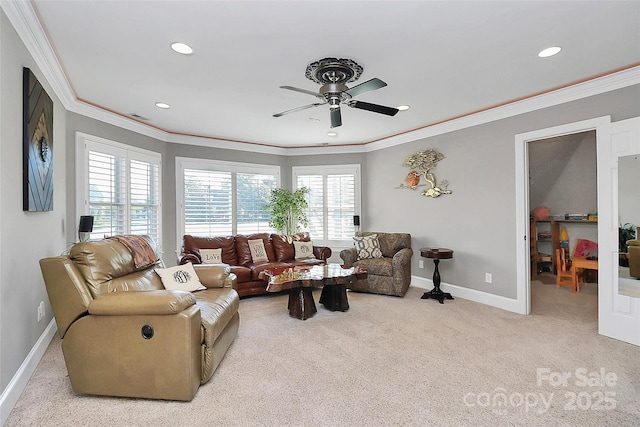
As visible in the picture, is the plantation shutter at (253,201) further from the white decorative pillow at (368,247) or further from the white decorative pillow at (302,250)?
the white decorative pillow at (368,247)

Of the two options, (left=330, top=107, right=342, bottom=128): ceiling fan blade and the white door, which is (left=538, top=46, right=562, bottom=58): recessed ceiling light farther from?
(left=330, top=107, right=342, bottom=128): ceiling fan blade

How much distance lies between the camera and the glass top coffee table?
3742mm

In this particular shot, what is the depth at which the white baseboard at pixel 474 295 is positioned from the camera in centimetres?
421

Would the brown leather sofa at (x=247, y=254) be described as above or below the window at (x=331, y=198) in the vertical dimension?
below

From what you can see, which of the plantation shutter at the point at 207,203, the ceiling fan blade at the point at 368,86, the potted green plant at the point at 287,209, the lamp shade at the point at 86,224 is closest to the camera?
the ceiling fan blade at the point at 368,86

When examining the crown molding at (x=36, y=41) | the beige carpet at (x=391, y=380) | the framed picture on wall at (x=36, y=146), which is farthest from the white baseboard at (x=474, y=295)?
the crown molding at (x=36, y=41)

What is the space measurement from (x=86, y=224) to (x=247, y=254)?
223 cm

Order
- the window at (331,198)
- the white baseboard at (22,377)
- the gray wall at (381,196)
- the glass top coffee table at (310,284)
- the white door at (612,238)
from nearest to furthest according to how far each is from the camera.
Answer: the white baseboard at (22,377) → the gray wall at (381,196) → the white door at (612,238) → the glass top coffee table at (310,284) → the window at (331,198)

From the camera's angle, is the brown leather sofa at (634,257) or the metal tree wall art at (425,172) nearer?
the brown leather sofa at (634,257)

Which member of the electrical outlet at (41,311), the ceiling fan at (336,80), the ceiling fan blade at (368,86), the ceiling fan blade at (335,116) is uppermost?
the ceiling fan at (336,80)

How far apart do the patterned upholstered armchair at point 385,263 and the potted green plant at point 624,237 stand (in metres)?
2.40

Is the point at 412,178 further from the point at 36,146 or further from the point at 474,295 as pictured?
the point at 36,146

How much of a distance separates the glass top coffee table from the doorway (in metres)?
3.40

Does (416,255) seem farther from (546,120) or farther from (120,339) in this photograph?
(120,339)
